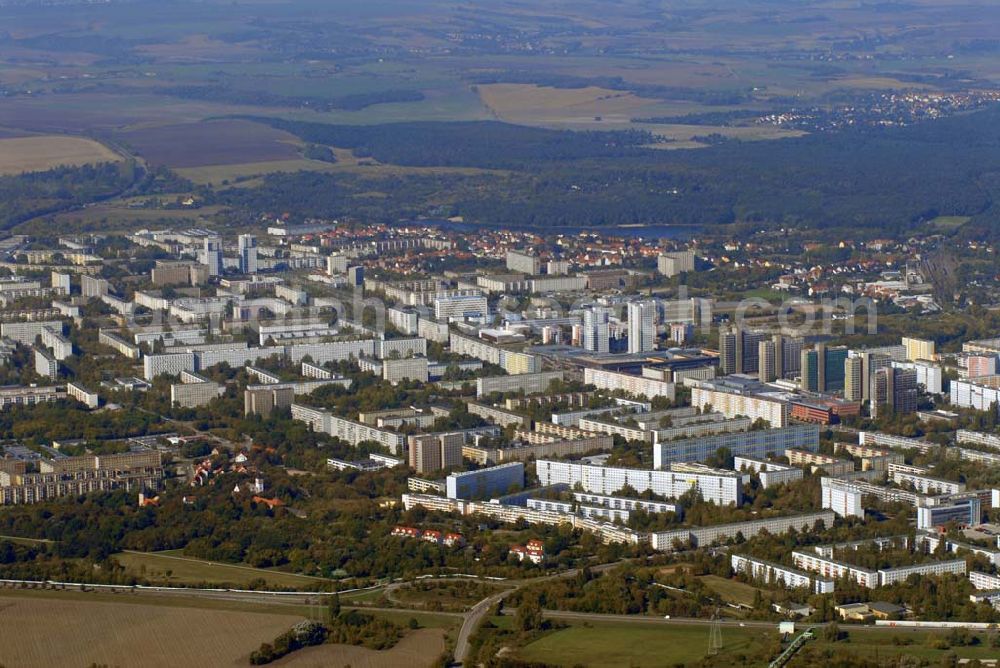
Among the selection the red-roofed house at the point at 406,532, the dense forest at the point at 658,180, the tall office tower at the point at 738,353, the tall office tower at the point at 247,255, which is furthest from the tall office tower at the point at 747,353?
the dense forest at the point at 658,180

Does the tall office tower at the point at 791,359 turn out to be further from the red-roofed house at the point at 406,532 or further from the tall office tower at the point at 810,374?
the red-roofed house at the point at 406,532

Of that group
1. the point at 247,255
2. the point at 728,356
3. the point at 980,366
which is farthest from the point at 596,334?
the point at 247,255

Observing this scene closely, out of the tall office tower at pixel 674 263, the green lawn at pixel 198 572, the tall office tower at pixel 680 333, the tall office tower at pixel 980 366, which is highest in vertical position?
the green lawn at pixel 198 572

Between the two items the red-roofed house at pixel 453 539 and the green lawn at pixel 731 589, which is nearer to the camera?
the green lawn at pixel 731 589

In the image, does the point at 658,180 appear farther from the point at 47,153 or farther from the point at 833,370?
the point at 833,370

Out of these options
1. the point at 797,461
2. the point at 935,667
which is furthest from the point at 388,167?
the point at 935,667

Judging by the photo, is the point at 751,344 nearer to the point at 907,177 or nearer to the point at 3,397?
the point at 3,397
